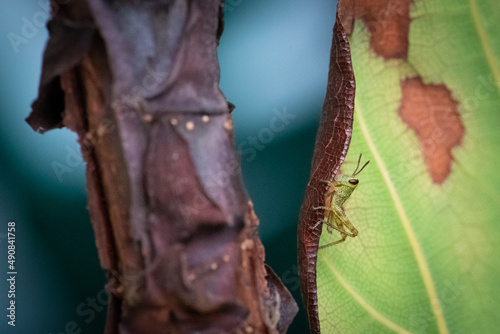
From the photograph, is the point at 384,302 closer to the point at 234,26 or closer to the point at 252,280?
the point at 252,280

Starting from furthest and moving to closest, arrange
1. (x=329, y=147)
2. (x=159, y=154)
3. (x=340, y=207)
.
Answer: (x=340, y=207) < (x=329, y=147) < (x=159, y=154)

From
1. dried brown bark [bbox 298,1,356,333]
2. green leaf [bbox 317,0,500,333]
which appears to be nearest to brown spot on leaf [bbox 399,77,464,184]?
green leaf [bbox 317,0,500,333]

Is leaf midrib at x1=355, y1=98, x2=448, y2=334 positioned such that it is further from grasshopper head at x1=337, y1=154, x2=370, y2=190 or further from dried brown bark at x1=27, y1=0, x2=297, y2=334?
dried brown bark at x1=27, y1=0, x2=297, y2=334

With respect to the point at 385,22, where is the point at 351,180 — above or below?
below

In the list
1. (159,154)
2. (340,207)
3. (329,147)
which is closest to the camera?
(159,154)

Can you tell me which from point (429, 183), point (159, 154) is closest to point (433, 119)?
point (429, 183)

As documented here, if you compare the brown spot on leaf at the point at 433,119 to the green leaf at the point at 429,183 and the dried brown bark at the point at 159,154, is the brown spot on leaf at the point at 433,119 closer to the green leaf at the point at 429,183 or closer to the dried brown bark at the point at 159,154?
the green leaf at the point at 429,183

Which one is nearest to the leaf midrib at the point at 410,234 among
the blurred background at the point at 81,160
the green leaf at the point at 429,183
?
the green leaf at the point at 429,183

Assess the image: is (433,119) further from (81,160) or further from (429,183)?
(81,160)

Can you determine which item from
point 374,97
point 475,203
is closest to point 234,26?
point 374,97
